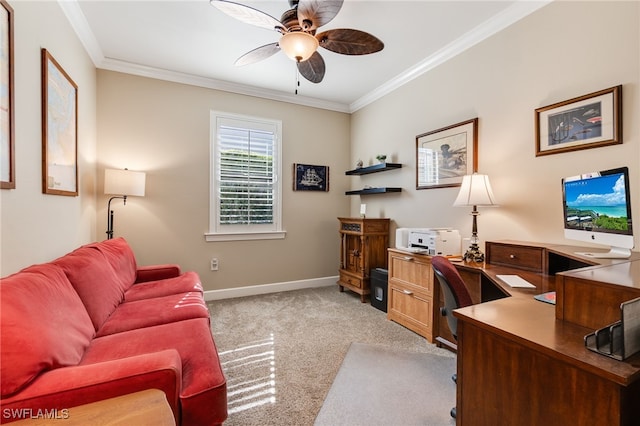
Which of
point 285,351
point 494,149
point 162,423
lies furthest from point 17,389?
point 494,149

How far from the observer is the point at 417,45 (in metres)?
2.81

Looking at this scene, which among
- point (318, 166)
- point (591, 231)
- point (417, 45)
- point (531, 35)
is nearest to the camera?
point (591, 231)

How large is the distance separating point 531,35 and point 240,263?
3822mm

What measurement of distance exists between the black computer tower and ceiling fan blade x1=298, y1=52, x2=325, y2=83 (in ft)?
7.32

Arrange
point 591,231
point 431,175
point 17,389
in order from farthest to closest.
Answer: point 431,175, point 591,231, point 17,389

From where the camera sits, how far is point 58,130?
205 centimetres

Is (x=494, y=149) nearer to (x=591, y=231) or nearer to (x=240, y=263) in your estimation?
(x=591, y=231)

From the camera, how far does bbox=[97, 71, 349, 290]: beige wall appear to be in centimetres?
323

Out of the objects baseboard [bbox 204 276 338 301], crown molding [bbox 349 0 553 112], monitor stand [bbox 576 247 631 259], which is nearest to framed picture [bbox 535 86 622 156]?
monitor stand [bbox 576 247 631 259]

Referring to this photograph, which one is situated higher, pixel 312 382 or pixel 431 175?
pixel 431 175

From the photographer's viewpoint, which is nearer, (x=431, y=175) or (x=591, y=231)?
(x=591, y=231)

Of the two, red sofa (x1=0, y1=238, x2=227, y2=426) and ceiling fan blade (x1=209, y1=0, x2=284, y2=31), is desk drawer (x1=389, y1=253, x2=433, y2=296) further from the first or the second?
ceiling fan blade (x1=209, y1=0, x2=284, y2=31)

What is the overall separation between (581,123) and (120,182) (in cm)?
395

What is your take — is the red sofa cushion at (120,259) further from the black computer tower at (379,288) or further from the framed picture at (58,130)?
the black computer tower at (379,288)
